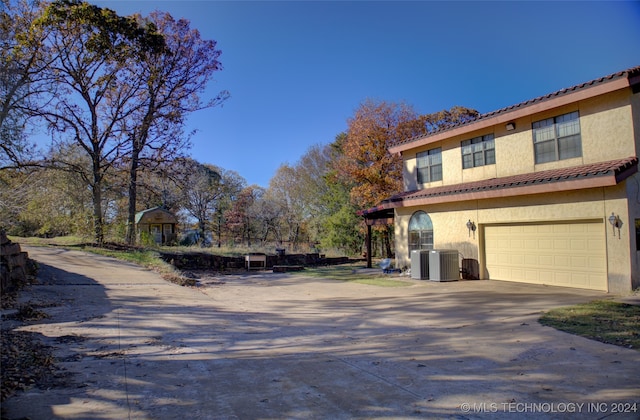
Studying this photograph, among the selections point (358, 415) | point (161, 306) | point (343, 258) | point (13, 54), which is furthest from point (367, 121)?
point (358, 415)

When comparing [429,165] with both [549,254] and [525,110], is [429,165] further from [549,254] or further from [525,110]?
[549,254]

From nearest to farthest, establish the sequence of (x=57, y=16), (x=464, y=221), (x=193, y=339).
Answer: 1. (x=193, y=339)
2. (x=464, y=221)
3. (x=57, y=16)

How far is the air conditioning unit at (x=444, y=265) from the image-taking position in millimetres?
14734

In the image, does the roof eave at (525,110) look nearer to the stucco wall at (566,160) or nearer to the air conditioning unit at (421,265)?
the stucco wall at (566,160)

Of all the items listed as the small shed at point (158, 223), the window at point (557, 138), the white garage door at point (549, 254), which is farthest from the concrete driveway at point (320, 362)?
the small shed at point (158, 223)

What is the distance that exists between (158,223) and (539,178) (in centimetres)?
3220

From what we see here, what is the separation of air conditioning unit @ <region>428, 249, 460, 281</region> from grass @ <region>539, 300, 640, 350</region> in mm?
5658

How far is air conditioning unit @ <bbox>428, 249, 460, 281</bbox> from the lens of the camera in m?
14.7

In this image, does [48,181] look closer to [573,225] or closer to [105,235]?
[105,235]

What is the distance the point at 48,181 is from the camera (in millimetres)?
21547

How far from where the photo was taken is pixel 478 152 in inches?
620

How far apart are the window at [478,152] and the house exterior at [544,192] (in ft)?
0.13

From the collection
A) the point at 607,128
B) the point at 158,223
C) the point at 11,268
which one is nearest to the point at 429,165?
the point at 607,128

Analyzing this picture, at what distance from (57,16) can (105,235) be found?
12.1m
